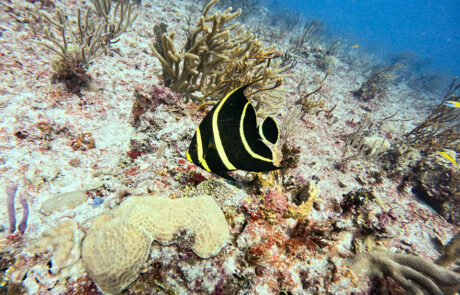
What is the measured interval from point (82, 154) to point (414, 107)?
14.8 meters

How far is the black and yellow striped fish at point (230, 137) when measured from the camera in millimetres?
1449

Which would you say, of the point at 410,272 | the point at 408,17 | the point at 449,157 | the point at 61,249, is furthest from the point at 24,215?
the point at 408,17

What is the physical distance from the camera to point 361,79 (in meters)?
11.1

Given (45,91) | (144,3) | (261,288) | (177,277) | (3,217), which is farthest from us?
(144,3)

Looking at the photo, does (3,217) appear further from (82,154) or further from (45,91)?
(45,91)

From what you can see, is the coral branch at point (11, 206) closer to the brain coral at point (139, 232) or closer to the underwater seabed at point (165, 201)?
the underwater seabed at point (165, 201)

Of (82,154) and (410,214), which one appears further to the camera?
(410,214)

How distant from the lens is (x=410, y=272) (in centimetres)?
222

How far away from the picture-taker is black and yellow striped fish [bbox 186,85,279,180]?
1.45 metres

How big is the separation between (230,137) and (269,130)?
0.28 m

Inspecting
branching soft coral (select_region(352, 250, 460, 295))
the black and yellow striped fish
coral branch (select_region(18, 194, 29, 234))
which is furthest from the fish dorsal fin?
coral branch (select_region(18, 194, 29, 234))

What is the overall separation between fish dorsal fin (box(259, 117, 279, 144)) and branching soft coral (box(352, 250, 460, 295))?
2.03 meters

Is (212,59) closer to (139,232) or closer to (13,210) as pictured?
(139,232)

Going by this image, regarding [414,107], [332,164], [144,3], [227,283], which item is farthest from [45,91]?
[414,107]
